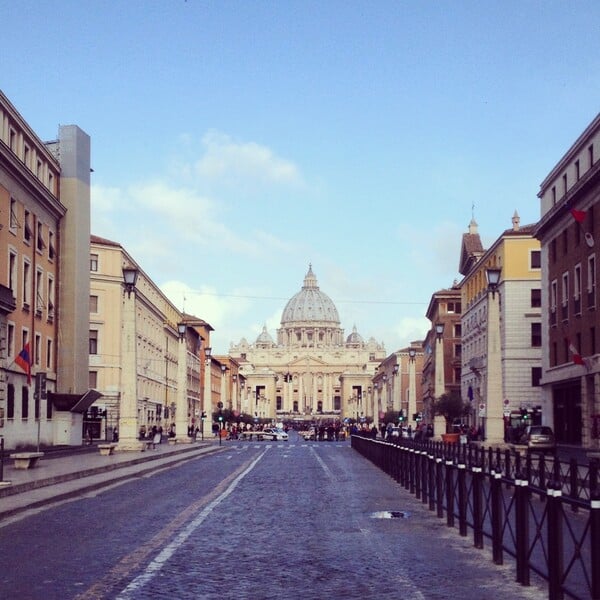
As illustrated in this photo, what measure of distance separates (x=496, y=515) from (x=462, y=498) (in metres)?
2.86

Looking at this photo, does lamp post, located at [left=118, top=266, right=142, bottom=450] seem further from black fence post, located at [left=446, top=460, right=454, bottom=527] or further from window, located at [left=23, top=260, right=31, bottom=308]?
black fence post, located at [left=446, top=460, right=454, bottom=527]

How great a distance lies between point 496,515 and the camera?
11.8 meters

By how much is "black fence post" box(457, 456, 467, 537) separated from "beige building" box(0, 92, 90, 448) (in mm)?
25151

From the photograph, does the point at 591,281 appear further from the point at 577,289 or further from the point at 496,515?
the point at 496,515

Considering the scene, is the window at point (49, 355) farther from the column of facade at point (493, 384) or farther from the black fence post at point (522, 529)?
the black fence post at point (522, 529)

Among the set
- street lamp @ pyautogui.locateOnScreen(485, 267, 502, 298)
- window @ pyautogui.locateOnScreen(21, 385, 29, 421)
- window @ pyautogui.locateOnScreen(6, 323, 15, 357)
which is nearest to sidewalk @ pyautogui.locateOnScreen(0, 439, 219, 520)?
window @ pyautogui.locateOnScreen(21, 385, 29, 421)

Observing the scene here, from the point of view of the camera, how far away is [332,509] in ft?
61.4

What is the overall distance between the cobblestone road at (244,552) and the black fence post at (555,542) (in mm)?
824

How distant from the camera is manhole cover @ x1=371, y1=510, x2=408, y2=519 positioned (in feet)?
56.3

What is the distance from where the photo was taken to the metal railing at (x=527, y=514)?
8102 mm

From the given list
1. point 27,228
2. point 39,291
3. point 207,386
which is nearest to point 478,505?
point 27,228

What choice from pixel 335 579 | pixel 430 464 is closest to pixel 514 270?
pixel 430 464

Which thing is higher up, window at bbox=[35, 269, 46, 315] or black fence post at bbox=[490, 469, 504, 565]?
window at bbox=[35, 269, 46, 315]

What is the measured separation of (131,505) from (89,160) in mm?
41406
